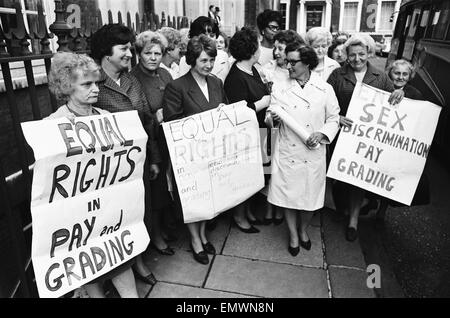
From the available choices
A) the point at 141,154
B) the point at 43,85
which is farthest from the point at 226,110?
the point at 43,85

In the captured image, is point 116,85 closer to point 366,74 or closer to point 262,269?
point 262,269

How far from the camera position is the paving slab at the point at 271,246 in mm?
3418

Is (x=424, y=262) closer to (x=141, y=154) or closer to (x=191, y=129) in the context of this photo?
(x=191, y=129)

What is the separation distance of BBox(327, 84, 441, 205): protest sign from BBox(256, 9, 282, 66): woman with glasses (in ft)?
5.76

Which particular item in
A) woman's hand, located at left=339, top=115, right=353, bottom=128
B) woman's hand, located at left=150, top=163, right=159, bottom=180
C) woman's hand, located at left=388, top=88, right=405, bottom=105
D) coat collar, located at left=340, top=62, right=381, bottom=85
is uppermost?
coat collar, located at left=340, top=62, right=381, bottom=85

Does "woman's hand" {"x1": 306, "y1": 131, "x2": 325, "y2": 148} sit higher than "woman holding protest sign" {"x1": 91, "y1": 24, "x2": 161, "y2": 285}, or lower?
lower

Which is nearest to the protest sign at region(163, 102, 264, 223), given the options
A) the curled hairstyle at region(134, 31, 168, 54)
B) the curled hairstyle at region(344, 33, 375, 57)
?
the curled hairstyle at region(134, 31, 168, 54)

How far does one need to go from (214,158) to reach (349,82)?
1.49m

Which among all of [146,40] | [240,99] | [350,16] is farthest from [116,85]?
[350,16]

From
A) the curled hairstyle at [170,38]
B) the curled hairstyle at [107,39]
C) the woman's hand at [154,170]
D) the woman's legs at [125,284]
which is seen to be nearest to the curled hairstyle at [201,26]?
the curled hairstyle at [170,38]

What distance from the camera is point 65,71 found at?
2273mm

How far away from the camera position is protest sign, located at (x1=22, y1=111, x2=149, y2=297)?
209 cm

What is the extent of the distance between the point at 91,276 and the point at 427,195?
2945 millimetres

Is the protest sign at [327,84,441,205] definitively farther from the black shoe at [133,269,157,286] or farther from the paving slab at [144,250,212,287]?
the black shoe at [133,269,157,286]
